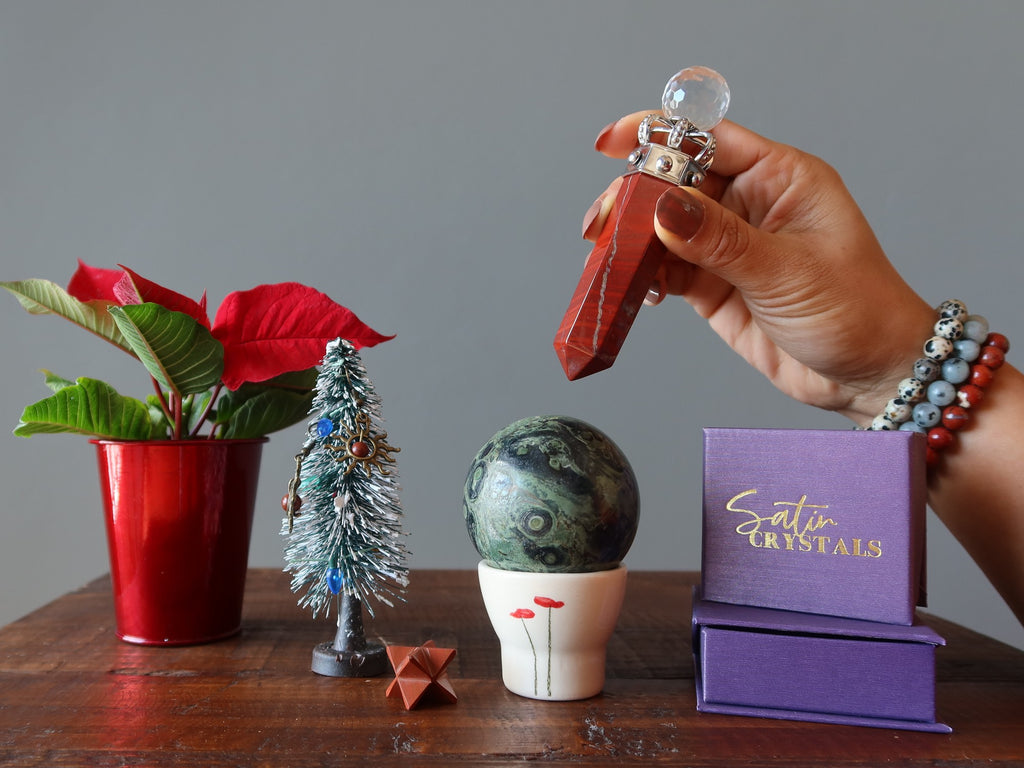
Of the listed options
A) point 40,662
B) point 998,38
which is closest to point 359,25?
point 998,38

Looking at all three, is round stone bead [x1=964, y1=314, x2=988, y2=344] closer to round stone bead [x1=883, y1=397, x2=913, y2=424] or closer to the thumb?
round stone bead [x1=883, y1=397, x2=913, y2=424]

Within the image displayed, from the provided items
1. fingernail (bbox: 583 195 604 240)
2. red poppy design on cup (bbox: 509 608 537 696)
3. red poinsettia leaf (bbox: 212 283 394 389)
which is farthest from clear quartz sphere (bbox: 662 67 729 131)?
red poppy design on cup (bbox: 509 608 537 696)

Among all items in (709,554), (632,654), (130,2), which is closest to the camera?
(709,554)

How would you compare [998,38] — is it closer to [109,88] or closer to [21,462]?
[109,88]

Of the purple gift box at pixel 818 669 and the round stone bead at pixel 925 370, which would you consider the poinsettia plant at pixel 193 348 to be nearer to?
the purple gift box at pixel 818 669

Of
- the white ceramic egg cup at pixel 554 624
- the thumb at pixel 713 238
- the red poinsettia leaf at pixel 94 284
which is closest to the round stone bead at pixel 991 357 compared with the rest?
the thumb at pixel 713 238

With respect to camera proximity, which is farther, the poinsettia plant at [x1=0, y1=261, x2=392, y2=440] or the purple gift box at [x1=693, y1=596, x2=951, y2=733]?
the poinsettia plant at [x1=0, y1=261, x2=392, y2=440]

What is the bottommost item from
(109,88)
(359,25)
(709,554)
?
(709,554)
